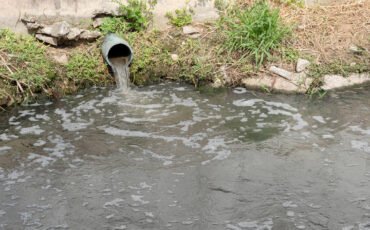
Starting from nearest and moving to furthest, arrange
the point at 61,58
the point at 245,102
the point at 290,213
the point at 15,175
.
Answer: the point at 290,213
the point at 15,175
the point at 245,102
the point at 61,58

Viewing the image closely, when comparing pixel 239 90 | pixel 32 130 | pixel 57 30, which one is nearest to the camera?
pixel 32 130

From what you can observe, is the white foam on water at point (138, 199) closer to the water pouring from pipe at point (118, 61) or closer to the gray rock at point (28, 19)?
the water pouring from pipe at point (118, 61)

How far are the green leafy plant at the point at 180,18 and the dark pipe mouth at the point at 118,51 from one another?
3.34 ft

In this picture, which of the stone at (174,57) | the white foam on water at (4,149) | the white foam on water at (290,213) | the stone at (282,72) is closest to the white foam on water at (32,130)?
the white foam on water at (4,149)

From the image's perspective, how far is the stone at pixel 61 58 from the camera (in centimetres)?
802

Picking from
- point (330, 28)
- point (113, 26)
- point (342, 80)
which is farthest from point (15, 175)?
point (330, 28)

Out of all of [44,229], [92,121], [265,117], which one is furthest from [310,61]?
[44,229]

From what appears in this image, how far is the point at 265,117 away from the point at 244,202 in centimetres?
211

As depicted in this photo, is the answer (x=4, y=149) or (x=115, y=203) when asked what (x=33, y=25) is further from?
(x=115, y=203)

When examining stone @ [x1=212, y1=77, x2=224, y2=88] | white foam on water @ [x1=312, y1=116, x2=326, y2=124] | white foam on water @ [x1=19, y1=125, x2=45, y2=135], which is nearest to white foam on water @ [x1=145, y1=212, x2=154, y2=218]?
white foam on water @ [x1=19, y1=125, x2=45, y2=135]

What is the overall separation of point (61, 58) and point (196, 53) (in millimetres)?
2154

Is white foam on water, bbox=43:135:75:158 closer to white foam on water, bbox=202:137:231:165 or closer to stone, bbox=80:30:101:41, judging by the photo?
white foam on water, bbox=202:137:231:165

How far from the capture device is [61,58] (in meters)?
8.06

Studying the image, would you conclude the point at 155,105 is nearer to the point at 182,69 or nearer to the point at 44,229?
the point at 182,69
